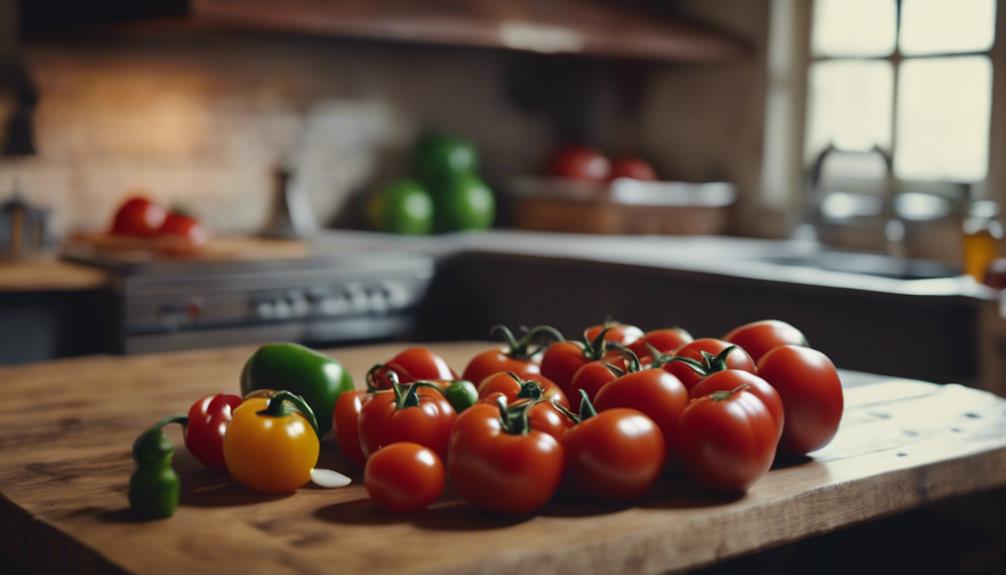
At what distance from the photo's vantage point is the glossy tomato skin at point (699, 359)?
1298mm

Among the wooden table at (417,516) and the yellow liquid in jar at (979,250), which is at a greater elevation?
the yellow liquid in jar at (979,250)

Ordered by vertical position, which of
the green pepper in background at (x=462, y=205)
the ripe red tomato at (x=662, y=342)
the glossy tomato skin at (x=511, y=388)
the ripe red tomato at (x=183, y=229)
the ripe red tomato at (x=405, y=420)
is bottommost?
the ripe red tomato at (x=405, y=420)

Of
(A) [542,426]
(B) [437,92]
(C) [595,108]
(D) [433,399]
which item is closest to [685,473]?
(A) [542,426]

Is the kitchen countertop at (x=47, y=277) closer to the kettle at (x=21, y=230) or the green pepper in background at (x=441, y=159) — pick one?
the kettle at (x=21, y=230)

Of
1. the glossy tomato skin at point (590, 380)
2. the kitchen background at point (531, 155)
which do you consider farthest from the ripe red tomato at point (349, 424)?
the kitchen background at point (531, 155)

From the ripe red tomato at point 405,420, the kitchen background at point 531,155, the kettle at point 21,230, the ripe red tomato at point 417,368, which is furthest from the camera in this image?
the kettle at point 21,230

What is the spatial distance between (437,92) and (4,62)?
1551 millimetres

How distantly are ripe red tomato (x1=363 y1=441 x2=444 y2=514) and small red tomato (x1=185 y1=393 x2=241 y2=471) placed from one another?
0.20 metres

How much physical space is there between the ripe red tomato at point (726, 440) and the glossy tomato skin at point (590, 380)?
0.15m

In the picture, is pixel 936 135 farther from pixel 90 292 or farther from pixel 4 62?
pixel 4 62

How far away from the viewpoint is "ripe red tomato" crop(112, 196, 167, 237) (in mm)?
3395

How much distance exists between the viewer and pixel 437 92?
4395 mm

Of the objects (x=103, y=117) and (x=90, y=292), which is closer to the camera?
(x=90, y=292)

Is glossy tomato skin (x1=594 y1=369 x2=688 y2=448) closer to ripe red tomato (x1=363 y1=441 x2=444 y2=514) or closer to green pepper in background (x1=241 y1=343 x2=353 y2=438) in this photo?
ripe red tomato (x1=363 y1=441 x2=444 y2=514)
